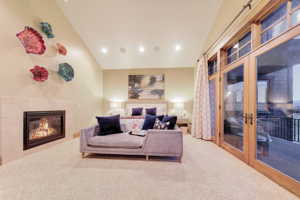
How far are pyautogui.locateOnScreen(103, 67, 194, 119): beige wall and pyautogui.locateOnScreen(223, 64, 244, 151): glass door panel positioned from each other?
258 centimetres

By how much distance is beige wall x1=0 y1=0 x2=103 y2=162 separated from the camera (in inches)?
97.3

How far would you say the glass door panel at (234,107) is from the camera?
9.26 ft

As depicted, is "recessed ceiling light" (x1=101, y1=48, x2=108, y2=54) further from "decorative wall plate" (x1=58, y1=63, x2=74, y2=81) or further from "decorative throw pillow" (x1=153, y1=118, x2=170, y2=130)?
"decorative throw pillow" (x1=153, y1=118, x2=170, y2=130)

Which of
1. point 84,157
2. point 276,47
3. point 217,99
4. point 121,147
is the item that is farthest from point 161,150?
point 276,47

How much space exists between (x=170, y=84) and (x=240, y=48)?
11.1 feet

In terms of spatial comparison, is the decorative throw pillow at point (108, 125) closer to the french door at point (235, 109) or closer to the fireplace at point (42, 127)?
the fireplace at point (42, 127)

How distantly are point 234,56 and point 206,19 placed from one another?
5.13ft

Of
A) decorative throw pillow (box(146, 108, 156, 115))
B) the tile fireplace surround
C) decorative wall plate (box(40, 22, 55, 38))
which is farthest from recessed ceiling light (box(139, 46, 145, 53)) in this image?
the tile fireplace surround

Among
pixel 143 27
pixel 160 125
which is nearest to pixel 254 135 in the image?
pixel 160 125

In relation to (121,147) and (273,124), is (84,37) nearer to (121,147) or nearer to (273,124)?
(121,147)

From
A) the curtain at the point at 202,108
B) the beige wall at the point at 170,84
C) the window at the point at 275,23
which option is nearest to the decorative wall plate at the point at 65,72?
the beige wall at the point at 170,84

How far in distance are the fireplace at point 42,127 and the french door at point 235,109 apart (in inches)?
175

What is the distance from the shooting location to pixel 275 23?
207cm

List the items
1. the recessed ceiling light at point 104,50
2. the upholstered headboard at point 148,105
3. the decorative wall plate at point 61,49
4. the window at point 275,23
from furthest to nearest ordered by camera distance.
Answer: the upholstered headboard at point 148,105, the recessed ceiling light at point 104,50, the decorative wall plate at point 61,49, the window at point 275,23
